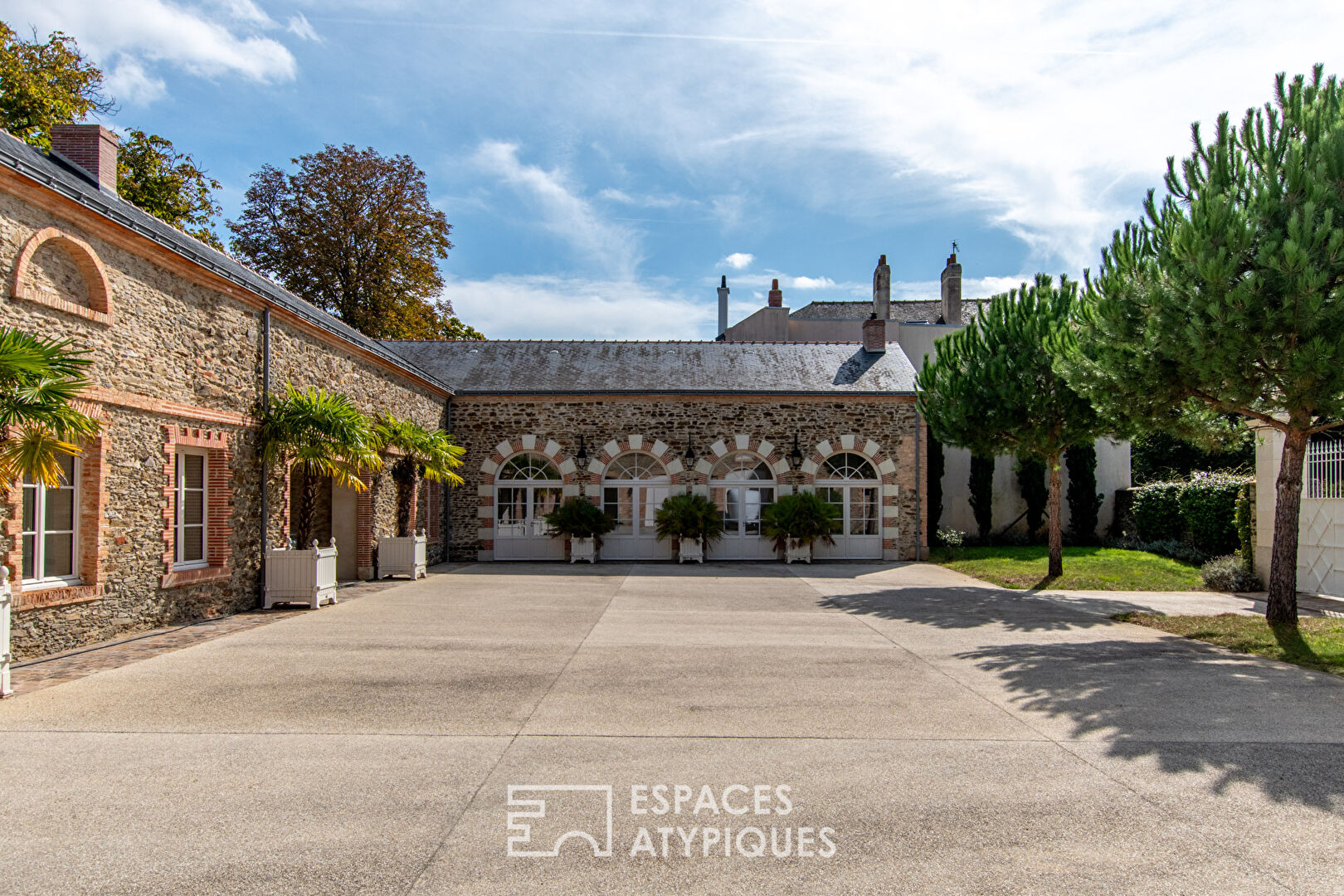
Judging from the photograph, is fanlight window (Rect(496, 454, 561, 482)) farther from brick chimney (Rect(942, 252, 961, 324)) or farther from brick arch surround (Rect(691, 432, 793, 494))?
brick chimney (Rect(942, 252, 961, 324))

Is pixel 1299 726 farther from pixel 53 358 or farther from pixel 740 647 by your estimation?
pixel 53 358

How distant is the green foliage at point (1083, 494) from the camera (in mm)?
21094

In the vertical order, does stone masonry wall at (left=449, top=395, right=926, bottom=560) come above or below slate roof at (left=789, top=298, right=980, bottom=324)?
below

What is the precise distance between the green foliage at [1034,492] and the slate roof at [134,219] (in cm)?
1610

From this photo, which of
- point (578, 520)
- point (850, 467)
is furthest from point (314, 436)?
point (850, 467)

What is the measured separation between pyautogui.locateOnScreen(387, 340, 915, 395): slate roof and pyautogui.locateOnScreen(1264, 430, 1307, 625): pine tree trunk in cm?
892

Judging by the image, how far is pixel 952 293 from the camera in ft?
95.8

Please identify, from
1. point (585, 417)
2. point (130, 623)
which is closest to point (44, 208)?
point (130, 623)

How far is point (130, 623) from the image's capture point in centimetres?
780

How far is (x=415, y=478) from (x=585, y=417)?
13.4ft

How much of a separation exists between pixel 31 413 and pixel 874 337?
1659cm

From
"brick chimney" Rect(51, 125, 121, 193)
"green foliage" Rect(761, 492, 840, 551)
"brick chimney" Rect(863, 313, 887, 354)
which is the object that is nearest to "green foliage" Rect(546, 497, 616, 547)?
"green foliage" Rect(761, 492, 840, 551)

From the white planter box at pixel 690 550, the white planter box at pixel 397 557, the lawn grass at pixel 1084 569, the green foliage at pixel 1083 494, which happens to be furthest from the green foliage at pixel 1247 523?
the white planter box at pixel 397 557

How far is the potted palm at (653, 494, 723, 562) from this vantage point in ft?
54.1
